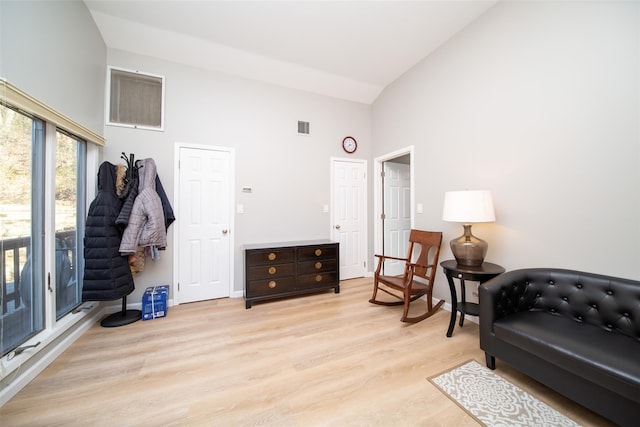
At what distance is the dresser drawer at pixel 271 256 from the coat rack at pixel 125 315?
51.2 inches

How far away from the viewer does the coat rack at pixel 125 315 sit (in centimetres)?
235

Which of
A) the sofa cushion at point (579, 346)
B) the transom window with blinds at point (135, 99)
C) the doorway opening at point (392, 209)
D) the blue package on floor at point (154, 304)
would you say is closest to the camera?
the sofa cushion at point (579, 346)

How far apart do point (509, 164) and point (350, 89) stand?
253 centimetres

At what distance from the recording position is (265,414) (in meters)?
1.35

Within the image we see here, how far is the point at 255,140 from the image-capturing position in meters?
3.25

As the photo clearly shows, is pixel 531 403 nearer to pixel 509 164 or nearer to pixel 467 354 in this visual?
pixel 467 354

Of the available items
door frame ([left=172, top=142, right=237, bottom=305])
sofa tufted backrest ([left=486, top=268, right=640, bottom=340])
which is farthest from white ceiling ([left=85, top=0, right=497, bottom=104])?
sofa tufted backrest ([left=486, top=268, right=640, bottom=340])

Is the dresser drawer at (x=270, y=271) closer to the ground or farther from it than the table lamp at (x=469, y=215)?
closer to the ground

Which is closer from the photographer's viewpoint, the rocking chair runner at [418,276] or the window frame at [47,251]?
the window frame at [47,251]

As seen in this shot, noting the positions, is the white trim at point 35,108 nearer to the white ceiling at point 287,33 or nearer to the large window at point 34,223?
the large window at point 34,223

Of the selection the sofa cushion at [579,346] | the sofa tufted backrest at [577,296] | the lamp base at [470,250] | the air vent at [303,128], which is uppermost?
the air vent at [303,128]

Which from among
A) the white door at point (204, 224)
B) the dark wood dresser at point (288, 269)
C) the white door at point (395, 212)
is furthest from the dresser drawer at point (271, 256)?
the white door at point (395, 212)

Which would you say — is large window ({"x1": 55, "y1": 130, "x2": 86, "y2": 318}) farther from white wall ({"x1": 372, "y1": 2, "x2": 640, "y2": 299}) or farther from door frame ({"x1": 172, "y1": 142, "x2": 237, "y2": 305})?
white wall ({"x1": 372, "y1": 2, "x2": 640, "y2": 299})

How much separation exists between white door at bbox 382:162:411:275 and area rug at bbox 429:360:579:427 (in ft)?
7.54
